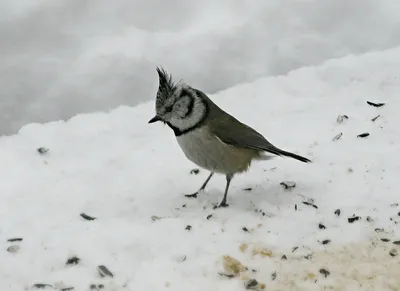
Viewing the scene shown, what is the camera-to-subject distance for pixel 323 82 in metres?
6.18

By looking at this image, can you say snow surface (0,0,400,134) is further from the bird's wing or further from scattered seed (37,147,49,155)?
the bird's wing

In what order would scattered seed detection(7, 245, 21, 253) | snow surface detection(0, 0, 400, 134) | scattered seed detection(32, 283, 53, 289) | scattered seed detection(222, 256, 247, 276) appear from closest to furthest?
1. scattered seed detection(32, 283, 53, 289)
2. scattered seed detection(222, 256, 247, 276)
3. scattered seed detection(7, 245, 21, 253)
4. snow surface detection(0, 0, 400, 134)

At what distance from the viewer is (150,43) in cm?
628

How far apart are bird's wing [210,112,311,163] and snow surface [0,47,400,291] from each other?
29cm

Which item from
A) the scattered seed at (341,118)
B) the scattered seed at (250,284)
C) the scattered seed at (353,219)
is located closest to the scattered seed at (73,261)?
the scattered seed at (250,284)

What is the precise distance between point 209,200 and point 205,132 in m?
0.43

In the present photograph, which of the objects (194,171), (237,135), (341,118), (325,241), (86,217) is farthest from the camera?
(341,118)

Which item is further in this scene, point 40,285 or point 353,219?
point 353,219

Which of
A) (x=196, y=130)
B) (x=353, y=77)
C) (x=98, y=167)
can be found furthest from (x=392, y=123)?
(x=98, y=167)

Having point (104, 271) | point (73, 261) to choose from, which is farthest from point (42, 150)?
point (104, 271)

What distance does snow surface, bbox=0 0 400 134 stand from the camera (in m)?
5.81

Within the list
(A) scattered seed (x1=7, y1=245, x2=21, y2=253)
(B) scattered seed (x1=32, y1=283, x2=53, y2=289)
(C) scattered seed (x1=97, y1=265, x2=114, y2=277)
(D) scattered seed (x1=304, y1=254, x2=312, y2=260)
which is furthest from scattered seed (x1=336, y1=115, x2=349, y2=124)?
(B) scattered seed (x1=32, y1=283, x2=53, y2=289)

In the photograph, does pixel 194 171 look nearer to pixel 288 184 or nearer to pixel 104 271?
pixel 288 184

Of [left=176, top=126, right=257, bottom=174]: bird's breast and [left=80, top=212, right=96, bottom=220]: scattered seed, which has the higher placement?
[left=176, top=126, right=257, bottom=174]: bird's breast
